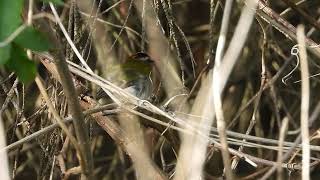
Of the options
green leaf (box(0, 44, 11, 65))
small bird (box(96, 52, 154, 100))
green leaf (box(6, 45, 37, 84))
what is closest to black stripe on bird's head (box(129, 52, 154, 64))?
small bird (box(96, 52, 154, 100))

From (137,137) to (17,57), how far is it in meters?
1.10

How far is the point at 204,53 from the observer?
15.7 ft

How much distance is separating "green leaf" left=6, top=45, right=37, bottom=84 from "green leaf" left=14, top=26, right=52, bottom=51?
0.18ft

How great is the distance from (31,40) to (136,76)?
3530 mm

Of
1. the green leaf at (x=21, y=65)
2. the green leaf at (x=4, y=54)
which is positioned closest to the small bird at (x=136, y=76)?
the green leaf at (x=21, y=65)

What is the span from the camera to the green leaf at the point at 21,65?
1.63 meters

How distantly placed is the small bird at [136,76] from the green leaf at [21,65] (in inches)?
113

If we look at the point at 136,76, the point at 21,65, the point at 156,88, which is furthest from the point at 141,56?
the point at 21,65

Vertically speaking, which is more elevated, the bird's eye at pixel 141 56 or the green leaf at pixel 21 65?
the bird's eye at pixel 141 56

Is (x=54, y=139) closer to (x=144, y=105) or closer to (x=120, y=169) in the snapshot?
(x=144, y=105)

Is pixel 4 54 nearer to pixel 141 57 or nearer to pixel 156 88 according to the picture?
pixel 141 57

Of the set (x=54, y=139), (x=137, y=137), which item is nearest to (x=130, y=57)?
(x=54, y=139)

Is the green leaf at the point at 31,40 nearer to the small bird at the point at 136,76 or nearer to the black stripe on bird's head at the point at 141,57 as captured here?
the black stripe on bird's head at the point at 141,57

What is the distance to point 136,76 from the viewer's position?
511 cm
